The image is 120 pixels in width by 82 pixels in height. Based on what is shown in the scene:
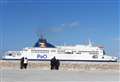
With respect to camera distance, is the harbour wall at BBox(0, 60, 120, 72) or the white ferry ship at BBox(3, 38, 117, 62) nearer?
the harbour wall at BBox(0, 60, 120, 72)

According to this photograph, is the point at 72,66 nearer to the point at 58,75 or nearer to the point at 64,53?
the point at 58,75

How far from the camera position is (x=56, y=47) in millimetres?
85875

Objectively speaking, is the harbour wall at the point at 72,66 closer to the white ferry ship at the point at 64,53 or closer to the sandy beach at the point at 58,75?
the sandy beach at the point at 58,75

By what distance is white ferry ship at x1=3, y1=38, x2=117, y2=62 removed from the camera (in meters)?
82.5

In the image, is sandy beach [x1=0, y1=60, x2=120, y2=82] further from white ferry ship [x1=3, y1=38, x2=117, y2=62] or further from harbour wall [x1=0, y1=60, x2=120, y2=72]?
white ferry ship [x1=3, y1=38, x2=117, y2=62]

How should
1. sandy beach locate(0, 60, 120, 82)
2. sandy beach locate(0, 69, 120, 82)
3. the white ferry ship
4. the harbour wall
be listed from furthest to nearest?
A: the white ferry ship, the harbour wall, sandy beach locate(0, 60, 120, 82), sandy beach locate(0, 69, 120, 82)

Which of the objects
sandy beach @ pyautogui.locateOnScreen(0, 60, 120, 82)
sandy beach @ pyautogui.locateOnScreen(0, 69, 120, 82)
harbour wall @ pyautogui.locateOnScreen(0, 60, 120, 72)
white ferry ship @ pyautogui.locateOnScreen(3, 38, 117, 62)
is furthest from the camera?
white ferry ship @ pyautogui.locateOnScreen(3, 38, 117, 62)

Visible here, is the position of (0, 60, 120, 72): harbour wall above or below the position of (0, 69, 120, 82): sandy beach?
below

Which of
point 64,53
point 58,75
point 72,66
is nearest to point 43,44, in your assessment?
point 64,53

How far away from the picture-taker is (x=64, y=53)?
83.8 metres

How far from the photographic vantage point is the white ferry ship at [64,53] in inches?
3248

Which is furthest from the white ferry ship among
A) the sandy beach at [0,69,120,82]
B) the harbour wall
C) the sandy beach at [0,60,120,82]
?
the sandy beach at [0,69,120,82]

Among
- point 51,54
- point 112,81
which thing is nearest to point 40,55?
point 51,54

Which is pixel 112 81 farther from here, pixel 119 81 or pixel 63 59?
pixel 63 59
